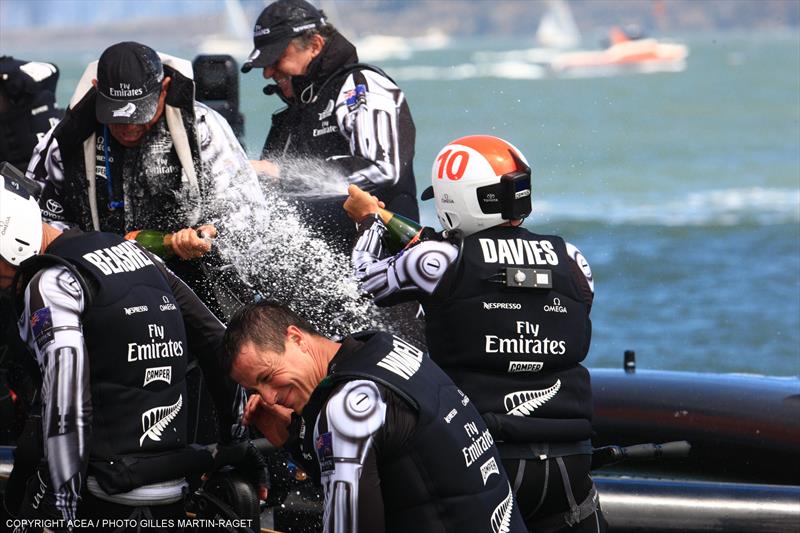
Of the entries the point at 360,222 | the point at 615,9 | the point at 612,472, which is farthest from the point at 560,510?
the point at 615,9

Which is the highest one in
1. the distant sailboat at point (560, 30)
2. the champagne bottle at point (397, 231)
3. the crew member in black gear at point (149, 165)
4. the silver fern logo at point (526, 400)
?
the distant sailboat at point (560, 30)

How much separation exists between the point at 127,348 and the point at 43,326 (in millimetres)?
299

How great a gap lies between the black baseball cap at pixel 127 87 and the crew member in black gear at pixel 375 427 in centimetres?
216

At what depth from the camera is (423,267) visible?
500cm

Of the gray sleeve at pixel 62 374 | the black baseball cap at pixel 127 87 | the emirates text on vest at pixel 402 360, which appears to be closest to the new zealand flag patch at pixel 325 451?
the emirates text on vest at pixel 402 360

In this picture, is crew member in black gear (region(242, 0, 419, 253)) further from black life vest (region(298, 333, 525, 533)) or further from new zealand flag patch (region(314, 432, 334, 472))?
new zealand flag patch (region(314, 432, 334, 472))

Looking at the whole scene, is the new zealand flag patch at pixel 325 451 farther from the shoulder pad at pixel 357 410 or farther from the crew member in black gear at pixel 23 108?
the crew member in black gear at pixel 23 108

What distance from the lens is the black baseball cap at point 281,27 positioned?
7000 millimetres

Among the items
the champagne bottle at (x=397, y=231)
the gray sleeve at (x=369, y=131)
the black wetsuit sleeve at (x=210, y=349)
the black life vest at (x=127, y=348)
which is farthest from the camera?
the gray sleeve at (x=369, y=131)

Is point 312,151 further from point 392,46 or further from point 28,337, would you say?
point 392,46

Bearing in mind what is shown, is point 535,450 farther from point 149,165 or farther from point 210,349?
point 149,165

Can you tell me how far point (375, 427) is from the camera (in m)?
3.70

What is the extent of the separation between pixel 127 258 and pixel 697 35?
130 metres

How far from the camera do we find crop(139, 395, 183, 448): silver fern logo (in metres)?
4.63
